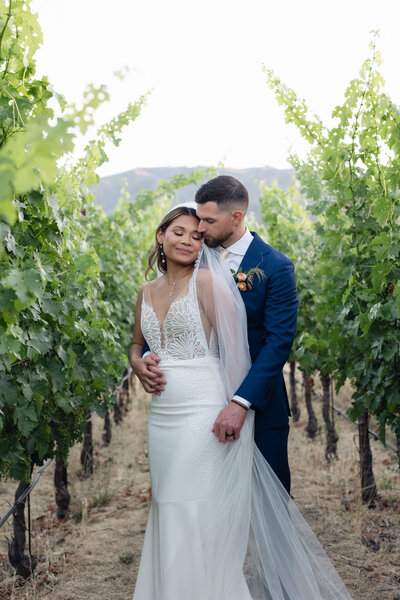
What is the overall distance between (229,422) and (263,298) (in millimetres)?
641

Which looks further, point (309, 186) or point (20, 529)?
point (309, 186)

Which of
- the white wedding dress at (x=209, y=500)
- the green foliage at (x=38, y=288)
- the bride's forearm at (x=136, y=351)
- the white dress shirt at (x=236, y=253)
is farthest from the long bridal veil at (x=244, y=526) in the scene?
the green foliage at (x=38, y=288)

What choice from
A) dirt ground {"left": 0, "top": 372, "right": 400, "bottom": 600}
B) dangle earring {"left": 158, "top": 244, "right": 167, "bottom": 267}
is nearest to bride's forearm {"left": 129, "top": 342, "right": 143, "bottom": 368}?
dangle earring {"left": 158, "top": 244, "right": 167, "bottom": 267}

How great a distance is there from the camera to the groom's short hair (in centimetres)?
300

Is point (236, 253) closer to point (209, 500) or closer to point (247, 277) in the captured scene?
point (247, 277)

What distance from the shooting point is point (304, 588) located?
8.89 feet

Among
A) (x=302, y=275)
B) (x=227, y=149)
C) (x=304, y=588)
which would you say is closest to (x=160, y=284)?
(x=304, y=588)

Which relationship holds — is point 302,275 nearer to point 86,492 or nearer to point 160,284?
point 86,492

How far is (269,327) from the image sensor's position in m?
2.92

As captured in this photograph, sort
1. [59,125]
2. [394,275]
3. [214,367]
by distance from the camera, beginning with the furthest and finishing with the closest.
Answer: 1. [394,275]
2. [214,367]
3. [59,125]

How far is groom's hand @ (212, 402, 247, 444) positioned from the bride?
0.05 m

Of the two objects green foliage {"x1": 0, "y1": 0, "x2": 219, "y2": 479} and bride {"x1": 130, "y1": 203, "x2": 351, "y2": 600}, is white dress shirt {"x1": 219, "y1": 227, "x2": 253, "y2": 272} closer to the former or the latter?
bride {"x1": 130, "y1": 203, "x2": 351, "y2": 600}

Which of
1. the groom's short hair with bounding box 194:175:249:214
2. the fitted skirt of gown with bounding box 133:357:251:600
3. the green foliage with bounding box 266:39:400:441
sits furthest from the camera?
the green foliage with bounding box 266:39:400:441

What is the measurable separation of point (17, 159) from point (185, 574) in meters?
2.14
